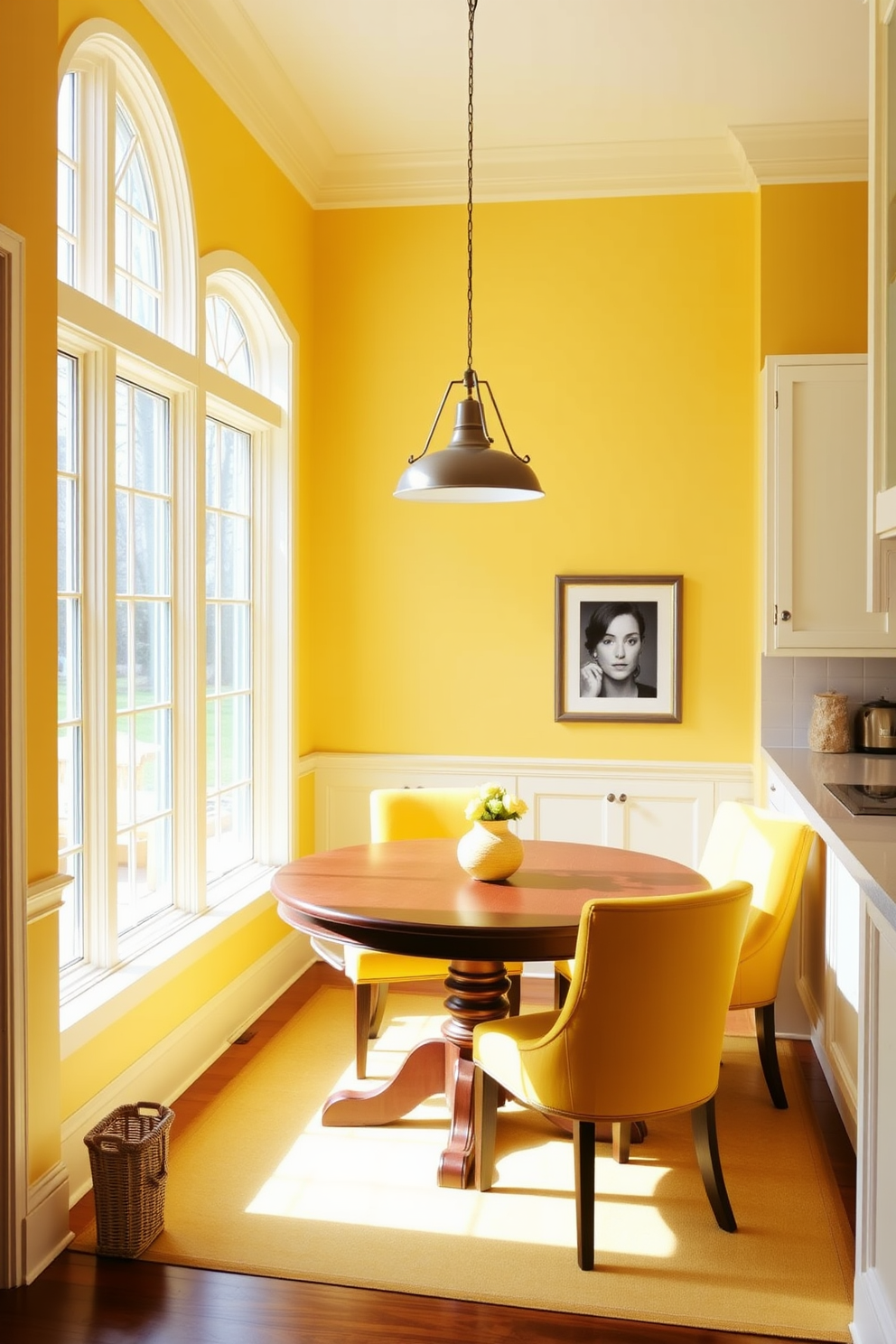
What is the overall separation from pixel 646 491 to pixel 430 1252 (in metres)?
3.06

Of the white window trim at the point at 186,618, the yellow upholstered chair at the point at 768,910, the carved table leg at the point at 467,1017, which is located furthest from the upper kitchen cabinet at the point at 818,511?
the white window trim at the point at 186,618

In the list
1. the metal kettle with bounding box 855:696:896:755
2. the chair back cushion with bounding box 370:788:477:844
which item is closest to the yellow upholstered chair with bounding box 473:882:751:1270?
the chair back cushion with bounding box 370:788:477:844

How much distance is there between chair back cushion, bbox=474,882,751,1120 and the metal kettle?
71.1 inches

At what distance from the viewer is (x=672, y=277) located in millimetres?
4559

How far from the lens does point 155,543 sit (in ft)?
11.5

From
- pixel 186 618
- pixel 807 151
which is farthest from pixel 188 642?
pixel 807 151

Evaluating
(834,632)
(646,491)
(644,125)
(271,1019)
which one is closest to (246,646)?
(271,1019)

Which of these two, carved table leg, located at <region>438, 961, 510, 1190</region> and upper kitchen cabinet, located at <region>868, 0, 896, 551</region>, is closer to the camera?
upper kitchen cabinet, located at <region>868, 0, 896, 551</region>

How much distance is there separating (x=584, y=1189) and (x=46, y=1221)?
1198 millimetres

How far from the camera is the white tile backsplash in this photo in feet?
13.9

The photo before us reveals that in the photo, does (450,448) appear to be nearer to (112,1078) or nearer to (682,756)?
(112,1078)

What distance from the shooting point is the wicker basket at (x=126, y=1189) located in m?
2.48

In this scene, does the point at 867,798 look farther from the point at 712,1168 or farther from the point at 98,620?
the point at 98,620

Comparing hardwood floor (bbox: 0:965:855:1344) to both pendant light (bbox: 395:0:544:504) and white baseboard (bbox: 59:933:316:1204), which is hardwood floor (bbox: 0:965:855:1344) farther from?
pendant light (bbox: 395:0:544:504)
